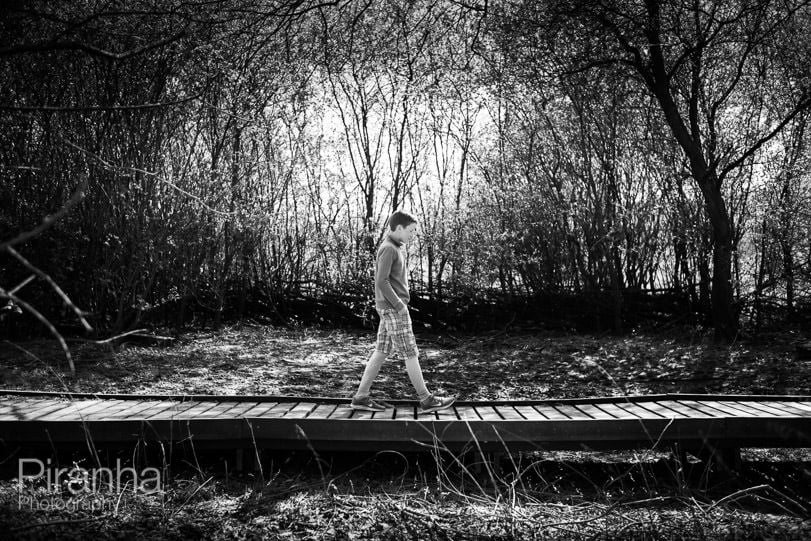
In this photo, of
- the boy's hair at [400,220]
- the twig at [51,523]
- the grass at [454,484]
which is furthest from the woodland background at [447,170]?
the twig at [51,523]

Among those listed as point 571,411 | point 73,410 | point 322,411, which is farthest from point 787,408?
point 73,410

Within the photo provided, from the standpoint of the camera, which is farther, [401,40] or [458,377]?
[401,40]

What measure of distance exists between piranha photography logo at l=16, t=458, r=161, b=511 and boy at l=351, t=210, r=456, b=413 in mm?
1212

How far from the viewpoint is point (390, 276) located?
3986mm

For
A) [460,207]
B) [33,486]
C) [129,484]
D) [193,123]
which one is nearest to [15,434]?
[33,486]

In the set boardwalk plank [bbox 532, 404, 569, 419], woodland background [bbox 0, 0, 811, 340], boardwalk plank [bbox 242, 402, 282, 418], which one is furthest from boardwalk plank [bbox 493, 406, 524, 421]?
woodland background [bbox 0, 0, 811, 340]

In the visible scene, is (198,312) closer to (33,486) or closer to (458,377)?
(458,377)

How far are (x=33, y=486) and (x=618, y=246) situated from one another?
6.77 m

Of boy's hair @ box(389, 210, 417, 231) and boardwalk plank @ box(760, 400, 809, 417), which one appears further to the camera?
boy's hair @ box(389, 210, 417, 231)

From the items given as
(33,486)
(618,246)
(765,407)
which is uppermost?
(618,246)

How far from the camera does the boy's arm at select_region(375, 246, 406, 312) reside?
388cm

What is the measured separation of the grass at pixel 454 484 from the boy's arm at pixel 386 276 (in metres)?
0.85

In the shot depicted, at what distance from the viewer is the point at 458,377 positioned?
6.18m

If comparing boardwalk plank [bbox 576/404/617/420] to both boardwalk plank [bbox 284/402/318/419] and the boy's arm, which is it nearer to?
the boy's arm
